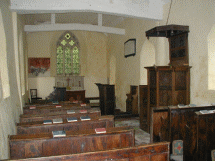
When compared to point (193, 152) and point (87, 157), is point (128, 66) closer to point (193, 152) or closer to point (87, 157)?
point (193, 152)

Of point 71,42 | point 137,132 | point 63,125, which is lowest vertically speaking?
point 137,132

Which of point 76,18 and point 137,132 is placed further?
point 76,18

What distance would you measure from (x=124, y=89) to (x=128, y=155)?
22.6 ft

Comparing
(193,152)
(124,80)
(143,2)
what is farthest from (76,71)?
(193,152)

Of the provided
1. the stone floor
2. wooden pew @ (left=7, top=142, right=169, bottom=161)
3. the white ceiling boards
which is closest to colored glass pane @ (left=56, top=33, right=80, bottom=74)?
the stone floor

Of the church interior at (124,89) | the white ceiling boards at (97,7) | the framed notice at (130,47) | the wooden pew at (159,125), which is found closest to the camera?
the church interior at (124,89)

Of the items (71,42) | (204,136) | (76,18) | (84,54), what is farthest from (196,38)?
(71,42)

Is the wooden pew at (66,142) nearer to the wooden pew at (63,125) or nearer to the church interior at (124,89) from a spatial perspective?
the church interior at (124,89)

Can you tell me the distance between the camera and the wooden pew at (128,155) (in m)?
1.66

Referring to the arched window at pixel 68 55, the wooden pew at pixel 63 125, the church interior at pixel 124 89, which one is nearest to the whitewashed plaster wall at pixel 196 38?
the church interior at pixel 124 89

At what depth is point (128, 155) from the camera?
1806mm

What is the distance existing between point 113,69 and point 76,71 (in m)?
2.12

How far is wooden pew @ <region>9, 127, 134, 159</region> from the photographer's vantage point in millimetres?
2178

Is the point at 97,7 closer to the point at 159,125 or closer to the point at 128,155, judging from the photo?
the point at 159,125
